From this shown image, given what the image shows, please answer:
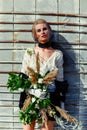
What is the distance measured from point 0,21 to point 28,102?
91 centimetres

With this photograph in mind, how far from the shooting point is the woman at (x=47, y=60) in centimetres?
538

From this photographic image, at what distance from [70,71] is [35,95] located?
0.60 meters

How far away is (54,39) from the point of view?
18.5 feet

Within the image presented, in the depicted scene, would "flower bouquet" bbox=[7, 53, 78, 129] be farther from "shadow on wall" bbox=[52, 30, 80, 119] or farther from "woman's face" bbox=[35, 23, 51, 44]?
"shadow on wall" bbox=[52, 30, 80, 119]

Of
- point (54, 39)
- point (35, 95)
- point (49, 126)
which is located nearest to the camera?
point (35, 95)

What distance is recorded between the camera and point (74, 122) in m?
5.38

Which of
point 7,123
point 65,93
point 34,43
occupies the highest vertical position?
point 34,43

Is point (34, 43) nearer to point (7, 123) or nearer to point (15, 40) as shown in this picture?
point (15, 40)

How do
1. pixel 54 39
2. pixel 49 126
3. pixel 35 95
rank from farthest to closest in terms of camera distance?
1. pixel 54 39
2. pixel 49 126
3. pixel 35 95

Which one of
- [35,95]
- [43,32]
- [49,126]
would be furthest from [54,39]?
[49,126]

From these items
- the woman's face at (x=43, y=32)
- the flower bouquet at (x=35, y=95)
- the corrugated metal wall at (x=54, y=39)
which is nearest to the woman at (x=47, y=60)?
the woman's face at (x=43, y=32)

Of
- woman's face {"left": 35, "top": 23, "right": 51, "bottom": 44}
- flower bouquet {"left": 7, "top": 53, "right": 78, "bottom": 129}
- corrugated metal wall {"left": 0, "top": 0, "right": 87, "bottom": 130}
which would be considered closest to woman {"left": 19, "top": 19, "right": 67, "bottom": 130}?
woman's face {"left": 35, "top": 23, "right": 51, "bottom": 44}

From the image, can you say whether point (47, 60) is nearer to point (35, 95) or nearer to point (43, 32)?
point (43, 32)

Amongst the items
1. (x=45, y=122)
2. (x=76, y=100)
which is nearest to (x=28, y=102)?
(x=45, y=122)
